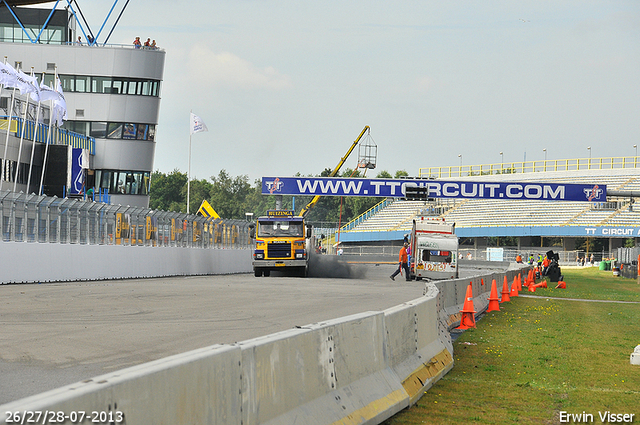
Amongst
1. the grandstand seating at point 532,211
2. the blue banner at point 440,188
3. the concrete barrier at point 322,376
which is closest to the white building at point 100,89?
the blue banner at point 440,188

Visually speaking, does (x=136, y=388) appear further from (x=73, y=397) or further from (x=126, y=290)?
(x=126, y=290)

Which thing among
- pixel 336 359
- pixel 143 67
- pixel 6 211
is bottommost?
pixel 336 359

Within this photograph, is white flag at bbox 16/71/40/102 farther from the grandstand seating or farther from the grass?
the grandstand seating

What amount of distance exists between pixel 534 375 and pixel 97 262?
22133 mm

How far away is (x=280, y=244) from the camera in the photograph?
123 feet

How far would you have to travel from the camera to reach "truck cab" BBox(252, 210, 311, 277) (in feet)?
123

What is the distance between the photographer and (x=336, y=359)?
6.57m

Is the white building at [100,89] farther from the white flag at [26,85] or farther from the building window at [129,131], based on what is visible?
the white flag at [26,85]

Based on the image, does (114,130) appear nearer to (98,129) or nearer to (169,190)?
(98,129)

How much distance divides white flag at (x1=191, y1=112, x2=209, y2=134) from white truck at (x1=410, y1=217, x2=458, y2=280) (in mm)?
25143

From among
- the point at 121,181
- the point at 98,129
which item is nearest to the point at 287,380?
the point at 98,129

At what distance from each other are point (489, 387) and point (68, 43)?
5959 cm

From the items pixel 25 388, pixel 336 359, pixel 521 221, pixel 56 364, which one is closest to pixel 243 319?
pixel 56 364

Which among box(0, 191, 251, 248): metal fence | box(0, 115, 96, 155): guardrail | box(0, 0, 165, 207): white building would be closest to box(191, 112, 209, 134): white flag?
box(0, 0, 165, 207): white building
